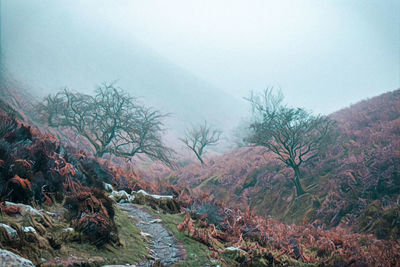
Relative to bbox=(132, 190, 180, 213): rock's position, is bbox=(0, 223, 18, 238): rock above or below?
above

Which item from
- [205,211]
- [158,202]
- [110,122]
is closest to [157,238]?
[205,211]

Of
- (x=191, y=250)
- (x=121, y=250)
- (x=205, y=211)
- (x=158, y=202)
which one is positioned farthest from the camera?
(x=158, y=202)

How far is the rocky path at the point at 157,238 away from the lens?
4668mm

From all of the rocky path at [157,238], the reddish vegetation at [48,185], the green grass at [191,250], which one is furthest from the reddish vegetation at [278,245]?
the reddish vegetation at [48,185]

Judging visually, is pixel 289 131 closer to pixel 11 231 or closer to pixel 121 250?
pixel 121 250

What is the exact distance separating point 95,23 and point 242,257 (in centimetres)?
→ 12561

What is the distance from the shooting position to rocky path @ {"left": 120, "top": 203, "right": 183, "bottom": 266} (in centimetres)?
467

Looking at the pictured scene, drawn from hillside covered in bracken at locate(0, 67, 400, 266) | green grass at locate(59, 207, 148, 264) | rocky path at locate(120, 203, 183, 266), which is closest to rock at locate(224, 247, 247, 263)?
hillside covered in bracken at locate(0, 67, 400, 266)

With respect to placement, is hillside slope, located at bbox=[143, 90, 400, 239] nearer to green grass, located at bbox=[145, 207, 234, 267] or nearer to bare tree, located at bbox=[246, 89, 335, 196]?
bare tree, located at bbox=[246, 89, 335, 196]

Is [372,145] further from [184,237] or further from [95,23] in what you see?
[95,23]

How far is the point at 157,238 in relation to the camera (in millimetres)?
5637

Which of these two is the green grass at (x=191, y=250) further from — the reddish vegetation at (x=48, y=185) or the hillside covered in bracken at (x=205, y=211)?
the reddish vegetation at (x=48, y=185)

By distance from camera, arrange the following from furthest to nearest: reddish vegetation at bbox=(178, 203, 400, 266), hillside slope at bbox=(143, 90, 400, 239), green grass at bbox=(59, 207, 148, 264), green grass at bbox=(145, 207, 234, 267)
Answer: hillside slope at bbox=(143, 90, 400, 239) < reddish vegetation at bbox=(178, 203, 400, 266) < green grass at bbox=(145, 207, 234, 267) < green grass at bbox=(59, 207, 148, 264)

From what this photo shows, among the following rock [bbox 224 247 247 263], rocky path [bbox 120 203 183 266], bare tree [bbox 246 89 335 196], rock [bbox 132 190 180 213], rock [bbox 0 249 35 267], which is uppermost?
bare tree [bbox 246 89 335 196]
